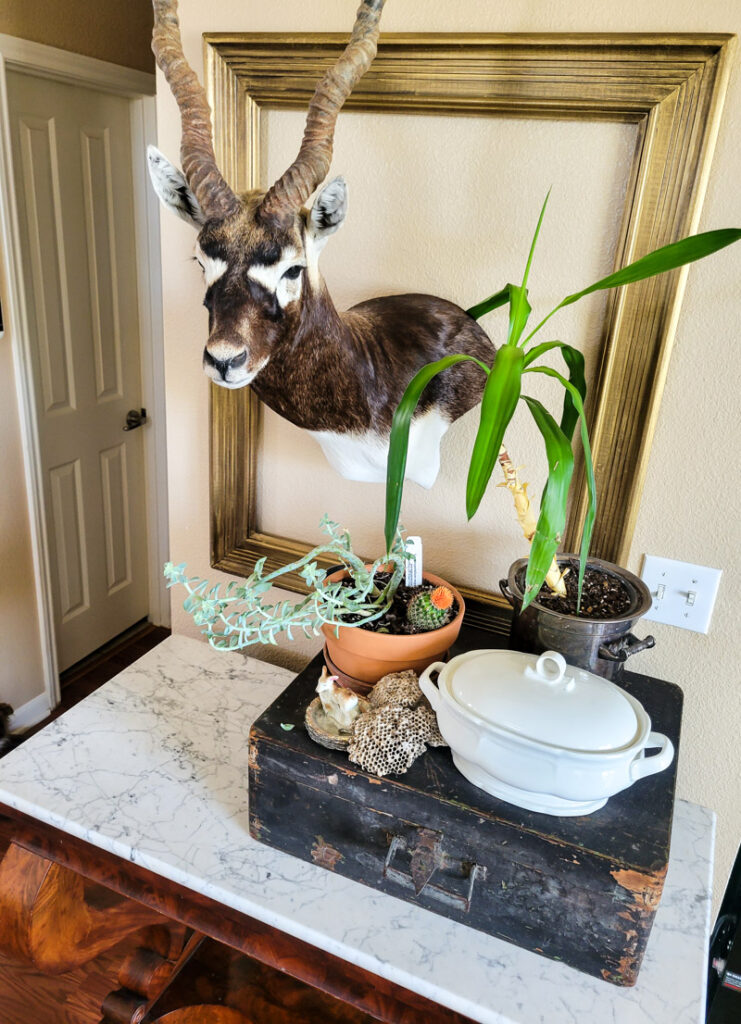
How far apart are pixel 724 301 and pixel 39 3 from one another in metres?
2.03

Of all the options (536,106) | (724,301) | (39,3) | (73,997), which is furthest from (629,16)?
(73,997)

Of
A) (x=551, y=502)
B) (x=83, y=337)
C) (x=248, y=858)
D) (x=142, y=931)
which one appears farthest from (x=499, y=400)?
(x=83, y=337)

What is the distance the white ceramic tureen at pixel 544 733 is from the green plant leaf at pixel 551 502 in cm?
11

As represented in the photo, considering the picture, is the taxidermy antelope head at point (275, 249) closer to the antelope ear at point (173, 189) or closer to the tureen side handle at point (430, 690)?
the antelope ear at point (173, 189)

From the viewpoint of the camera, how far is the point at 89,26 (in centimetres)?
215

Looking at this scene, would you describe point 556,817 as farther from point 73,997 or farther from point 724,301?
point 73,997

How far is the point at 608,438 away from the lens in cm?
105

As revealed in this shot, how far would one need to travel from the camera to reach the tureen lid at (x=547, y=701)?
0.78 metres

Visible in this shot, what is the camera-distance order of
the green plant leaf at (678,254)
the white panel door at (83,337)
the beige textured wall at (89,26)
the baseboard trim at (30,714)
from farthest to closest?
the baseboard trim at (30,714) → the white panel door at (83,337) → the beige textured wall at (89,26) → the green plant leaf at (678,254)

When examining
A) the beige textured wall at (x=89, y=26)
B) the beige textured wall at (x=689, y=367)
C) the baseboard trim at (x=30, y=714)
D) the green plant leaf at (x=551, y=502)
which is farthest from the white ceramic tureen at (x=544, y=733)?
the beige textured wall at (x=89, y=26)

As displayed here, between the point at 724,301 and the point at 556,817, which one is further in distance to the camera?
the point at 724,301

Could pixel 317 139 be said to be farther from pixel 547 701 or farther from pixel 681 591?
pixel 681 591

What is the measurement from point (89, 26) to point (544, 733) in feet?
7.91

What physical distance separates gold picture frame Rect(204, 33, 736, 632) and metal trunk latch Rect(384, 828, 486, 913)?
42 centimetres
